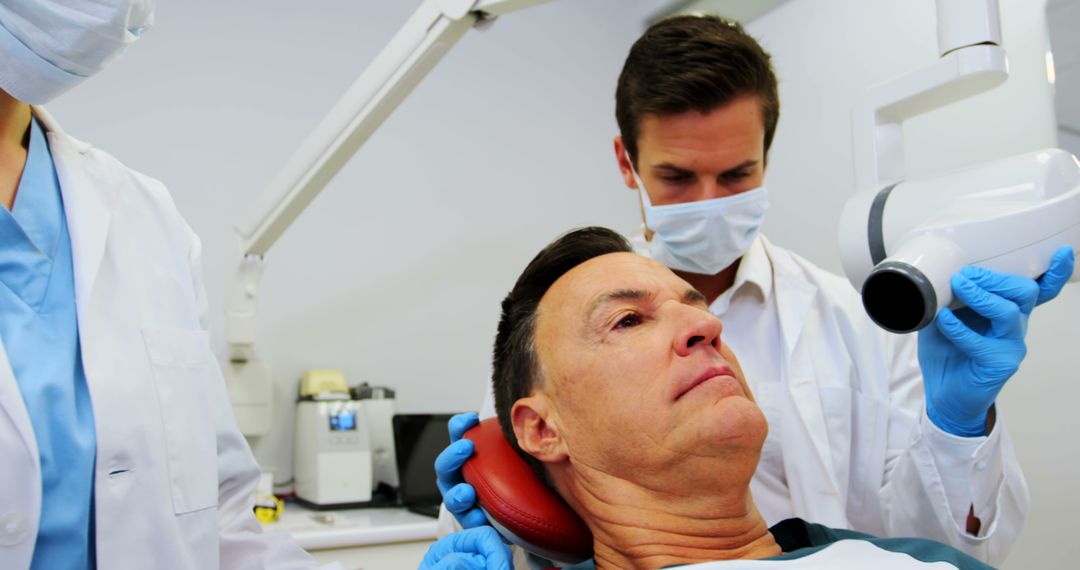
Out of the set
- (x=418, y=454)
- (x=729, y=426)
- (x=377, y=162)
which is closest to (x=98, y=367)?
(x=729, y=426)

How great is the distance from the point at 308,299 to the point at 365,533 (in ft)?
3.01

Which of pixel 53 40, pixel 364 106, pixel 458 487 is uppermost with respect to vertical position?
pixel 364 106

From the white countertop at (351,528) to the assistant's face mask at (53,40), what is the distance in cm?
117

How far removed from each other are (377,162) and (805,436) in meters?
1.88

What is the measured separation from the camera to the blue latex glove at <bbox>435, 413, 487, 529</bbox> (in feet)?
4.04

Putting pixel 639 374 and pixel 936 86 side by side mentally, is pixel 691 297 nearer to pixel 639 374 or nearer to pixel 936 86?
pixel 639 374

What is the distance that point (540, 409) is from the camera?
4.17 ft

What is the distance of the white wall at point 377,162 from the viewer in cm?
255

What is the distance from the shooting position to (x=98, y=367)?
1.09 metres

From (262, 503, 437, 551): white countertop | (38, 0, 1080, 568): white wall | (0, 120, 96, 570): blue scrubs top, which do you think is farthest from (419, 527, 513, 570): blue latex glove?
(38, 0, 1080, 568): white wall

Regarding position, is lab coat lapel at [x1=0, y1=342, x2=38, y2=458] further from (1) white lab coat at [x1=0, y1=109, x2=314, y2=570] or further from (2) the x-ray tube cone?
(2) the x-ray tube cone

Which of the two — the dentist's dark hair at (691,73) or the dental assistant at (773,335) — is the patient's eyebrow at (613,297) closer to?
the dental assistant at (773,335)

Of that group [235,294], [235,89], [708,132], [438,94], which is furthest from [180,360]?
[438,94]

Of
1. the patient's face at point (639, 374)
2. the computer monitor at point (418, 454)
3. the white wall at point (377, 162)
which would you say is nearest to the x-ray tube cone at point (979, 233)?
the patient's face at point (639, 374)
